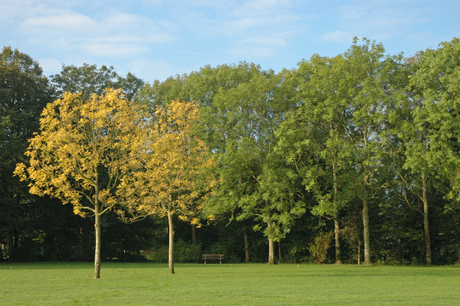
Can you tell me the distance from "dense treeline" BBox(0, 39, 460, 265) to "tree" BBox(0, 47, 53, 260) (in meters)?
0.10

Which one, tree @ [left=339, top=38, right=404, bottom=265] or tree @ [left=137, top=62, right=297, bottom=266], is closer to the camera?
tree @ [left=339, top=38, right=404, bottom=265]

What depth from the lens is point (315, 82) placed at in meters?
27.8

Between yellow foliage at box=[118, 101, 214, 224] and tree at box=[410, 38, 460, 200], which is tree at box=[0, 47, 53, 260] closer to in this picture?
yellow foliage at box=[118, 101, 214, 224]

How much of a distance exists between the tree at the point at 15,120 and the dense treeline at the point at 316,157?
103 millimetres

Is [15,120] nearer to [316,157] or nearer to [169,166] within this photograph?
[169,166]

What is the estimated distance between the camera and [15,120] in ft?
103

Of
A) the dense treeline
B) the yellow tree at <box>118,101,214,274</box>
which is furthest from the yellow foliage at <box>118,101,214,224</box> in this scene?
A: the dense treeline

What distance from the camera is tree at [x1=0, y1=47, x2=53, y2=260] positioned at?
29.5 metres

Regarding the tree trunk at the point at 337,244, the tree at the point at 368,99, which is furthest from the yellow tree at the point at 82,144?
the tree trunk at the point at 337,244

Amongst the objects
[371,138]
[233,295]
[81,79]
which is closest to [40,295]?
[233,295]

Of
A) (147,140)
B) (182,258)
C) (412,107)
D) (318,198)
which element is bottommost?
(182,258)

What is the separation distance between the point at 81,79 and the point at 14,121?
→ 383 inches

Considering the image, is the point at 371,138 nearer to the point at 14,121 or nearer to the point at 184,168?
the point at 184,168

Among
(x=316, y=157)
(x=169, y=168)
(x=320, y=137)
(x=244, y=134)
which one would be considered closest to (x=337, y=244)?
(x=316, y=157)
